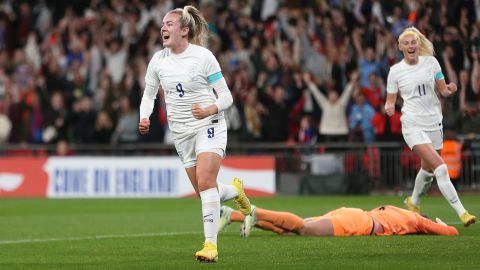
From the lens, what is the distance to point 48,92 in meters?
28.9

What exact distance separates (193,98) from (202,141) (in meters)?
0.47

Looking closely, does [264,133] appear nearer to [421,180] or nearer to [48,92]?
A: [48,92]

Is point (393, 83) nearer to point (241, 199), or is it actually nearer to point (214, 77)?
point (241, 199)

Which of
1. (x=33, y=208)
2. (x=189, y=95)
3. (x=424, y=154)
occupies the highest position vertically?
(x=189, y=95)

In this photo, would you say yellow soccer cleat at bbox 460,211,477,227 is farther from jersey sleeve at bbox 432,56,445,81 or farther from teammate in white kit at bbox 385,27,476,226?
jersey sleeve at bbox 432,56,445,81

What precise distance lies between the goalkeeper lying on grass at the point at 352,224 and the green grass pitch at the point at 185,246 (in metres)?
0.15

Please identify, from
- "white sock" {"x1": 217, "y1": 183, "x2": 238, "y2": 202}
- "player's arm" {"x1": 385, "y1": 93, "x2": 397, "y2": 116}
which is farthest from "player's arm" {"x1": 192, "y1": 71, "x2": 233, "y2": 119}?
"player's arm" {"x1": 385, "y1": 93, "x2": 397, "y2": 116}

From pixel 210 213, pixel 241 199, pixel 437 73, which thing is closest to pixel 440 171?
pixel 437 73

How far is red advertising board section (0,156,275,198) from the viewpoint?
26266mm

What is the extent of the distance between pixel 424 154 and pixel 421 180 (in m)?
0.63

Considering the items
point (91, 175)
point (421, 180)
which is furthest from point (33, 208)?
point (421, 180)

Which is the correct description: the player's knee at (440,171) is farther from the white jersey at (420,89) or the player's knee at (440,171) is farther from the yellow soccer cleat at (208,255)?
the yellow soccer cleat at (208,255)

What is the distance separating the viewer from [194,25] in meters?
11.3

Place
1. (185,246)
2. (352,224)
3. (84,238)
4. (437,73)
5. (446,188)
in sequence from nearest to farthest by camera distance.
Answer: (185,246) → (352,224) → (84,238) → (446,188) → (437,73)
